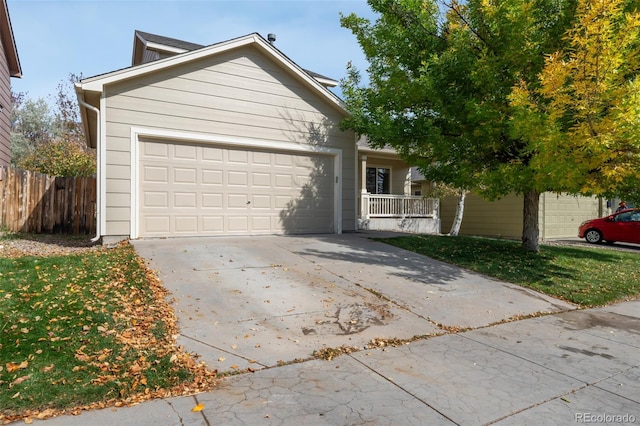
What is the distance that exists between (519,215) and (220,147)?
502 inches

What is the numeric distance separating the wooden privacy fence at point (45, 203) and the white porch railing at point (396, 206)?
347 inches

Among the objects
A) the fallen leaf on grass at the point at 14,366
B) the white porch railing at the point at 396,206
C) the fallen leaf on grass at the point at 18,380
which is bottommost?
the fallen leaf on grass at the point at 18,380

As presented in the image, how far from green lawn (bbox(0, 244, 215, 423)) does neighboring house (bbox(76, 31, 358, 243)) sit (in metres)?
3.11

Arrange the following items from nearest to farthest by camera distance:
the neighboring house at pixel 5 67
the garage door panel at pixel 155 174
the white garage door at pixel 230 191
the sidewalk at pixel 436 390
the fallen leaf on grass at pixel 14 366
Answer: the sidewalk at pixel 436 390 < the fallen leaf on grass at pixel 14 366 < the garage door panel at pixel 155 174 < the white garage door at pixel 230 191 < the neighboring house at pixel 5 67

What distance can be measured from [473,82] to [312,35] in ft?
18.3

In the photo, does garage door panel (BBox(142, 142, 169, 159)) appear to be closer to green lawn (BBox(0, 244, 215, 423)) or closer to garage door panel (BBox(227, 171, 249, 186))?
garage door panel (BBox(227, 171, 249, 186))

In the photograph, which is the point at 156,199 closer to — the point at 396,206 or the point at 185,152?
the point at 185,152

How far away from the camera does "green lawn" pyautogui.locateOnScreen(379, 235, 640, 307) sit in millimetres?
6768

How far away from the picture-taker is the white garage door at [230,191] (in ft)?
28.2

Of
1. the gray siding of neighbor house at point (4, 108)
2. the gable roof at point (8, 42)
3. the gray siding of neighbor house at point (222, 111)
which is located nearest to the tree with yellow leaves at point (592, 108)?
the gray siding of neighbor house at point (222, 111)

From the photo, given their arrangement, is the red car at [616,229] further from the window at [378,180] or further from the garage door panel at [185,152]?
the garage door panel at [185,152]

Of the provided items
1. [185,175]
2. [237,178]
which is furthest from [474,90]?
[185,175]

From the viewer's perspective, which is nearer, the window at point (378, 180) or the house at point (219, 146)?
the house at point (219, 146)

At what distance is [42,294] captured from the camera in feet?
15.4
